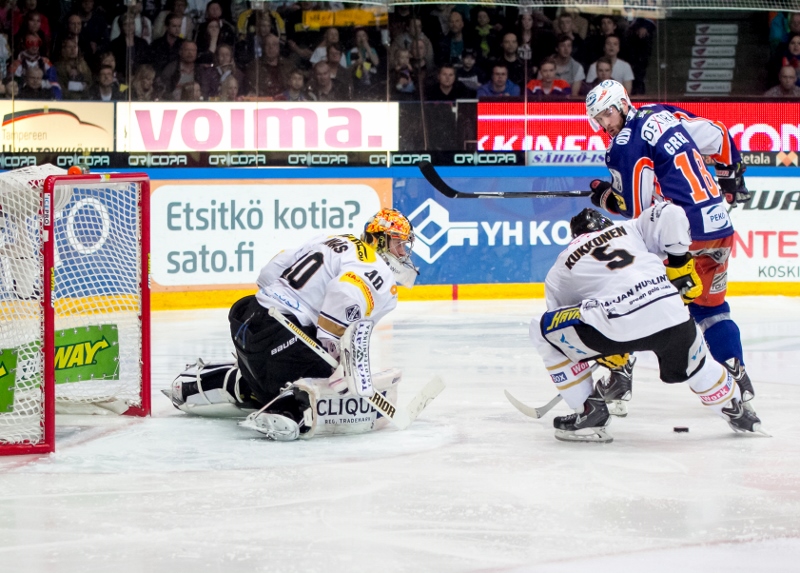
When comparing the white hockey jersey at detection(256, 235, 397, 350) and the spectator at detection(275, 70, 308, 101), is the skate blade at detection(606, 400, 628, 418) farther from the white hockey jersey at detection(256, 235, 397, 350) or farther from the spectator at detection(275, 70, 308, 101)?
the spectator at detection(275, 70, 308, 101)

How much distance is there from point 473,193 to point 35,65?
3.12m

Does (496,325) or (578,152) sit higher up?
(578,152)

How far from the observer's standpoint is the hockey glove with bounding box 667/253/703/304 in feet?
12.9

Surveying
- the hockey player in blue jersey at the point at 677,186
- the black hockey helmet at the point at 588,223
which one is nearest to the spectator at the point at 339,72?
the hockey player in blue jersey at the point at 677,186

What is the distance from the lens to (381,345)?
20.9 ft

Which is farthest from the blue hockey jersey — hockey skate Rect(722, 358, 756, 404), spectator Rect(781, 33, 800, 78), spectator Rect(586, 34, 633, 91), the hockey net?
spectator Rect(781, 33, 800, 78)

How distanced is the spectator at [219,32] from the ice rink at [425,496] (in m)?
4.39

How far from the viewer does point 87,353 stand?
4391 mm

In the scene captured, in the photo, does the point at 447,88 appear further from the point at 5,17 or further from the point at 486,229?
the point at 5,17

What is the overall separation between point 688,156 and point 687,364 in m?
0.99

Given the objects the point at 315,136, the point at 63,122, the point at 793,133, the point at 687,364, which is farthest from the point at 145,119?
the point at 687,364

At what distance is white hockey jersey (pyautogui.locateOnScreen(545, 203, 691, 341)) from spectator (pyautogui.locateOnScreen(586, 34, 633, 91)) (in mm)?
5758

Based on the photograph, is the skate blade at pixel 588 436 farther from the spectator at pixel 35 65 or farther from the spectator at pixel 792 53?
the spectator at pixel 792 53

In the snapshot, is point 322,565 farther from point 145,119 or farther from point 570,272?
point 145,119
